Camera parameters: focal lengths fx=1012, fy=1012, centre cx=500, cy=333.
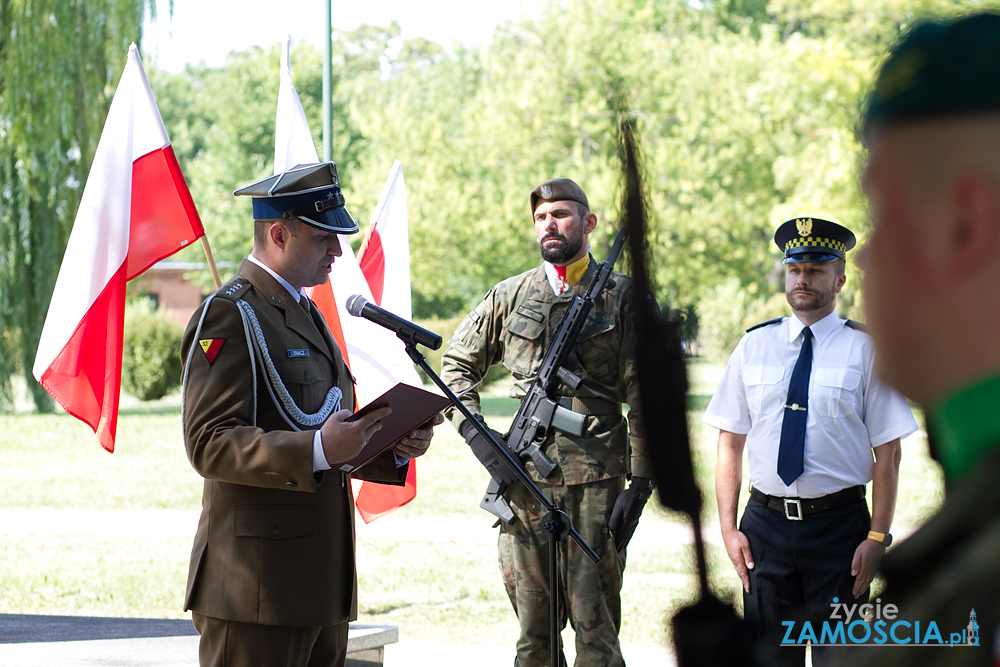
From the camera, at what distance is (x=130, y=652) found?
4512mm

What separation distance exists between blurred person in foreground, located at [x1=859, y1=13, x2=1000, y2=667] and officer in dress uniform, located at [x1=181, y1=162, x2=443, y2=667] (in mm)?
2191

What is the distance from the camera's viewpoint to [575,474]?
4328mm

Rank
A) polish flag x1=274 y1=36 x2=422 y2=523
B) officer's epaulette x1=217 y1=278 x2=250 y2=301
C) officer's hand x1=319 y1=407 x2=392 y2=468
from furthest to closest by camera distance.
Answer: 1. polish flag x1=274 y1=36 x2=422 y2=523
2. officer's epaulette x1=217 y1=278 x2=250 y2=301
3. officer's hand x1=319 y1=407 x2=392 y2=468

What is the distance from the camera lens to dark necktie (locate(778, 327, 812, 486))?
3732mm

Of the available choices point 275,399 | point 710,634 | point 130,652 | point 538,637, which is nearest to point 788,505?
point 538,637

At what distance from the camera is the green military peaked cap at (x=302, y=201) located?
2883mm

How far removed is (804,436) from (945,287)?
11.6 ft

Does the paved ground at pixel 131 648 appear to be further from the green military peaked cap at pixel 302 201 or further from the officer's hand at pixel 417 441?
the green military peaked cap at pixel 302 201

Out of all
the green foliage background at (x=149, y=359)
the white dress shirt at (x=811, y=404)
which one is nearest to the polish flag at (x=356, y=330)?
the white dress shirt at (x=811, y=404)

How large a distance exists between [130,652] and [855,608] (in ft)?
15.0

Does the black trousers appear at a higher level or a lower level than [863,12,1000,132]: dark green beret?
lower

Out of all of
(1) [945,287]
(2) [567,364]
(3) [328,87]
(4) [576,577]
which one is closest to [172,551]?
(3) [328,87]

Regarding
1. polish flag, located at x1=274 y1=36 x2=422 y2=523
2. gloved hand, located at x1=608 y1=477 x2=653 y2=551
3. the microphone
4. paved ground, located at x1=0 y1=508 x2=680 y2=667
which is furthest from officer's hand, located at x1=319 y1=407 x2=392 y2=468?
polish flag, located at x1=274 y1=36 x2=422 y2=523

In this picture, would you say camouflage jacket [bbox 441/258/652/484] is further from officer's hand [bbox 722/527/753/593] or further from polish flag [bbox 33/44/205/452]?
polish flag [bbox 33/44/205/452]
